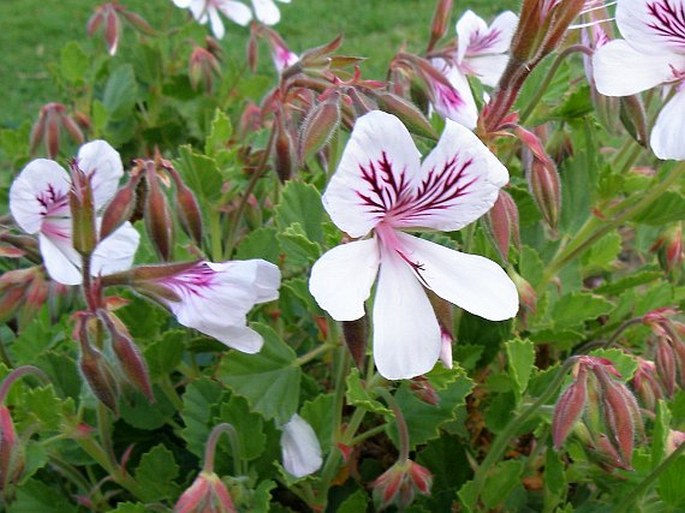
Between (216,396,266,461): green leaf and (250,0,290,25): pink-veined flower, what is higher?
(250,0,290,25): pink-veined flower

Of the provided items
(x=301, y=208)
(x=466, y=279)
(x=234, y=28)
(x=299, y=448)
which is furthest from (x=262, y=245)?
(x=234, y=28)

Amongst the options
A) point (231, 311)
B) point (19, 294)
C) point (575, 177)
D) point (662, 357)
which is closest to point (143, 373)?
point (231, 311)

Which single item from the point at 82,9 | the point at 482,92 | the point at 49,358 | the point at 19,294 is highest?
the point at 482,92

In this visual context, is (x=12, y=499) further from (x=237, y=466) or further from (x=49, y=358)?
(x=237, y=466)

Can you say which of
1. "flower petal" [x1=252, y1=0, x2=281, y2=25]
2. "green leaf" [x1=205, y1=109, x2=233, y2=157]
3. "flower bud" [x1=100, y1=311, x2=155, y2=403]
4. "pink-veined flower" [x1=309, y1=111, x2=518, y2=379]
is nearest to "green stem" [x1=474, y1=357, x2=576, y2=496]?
"pink-veined flower" [x1=309, y1=111, x2=518, y2=379]

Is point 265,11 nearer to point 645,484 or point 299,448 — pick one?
point 299,448

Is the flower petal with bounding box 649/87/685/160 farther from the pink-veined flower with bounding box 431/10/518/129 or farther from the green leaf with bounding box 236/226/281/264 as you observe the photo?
the green leaf with bounding box 236/226/281/264
